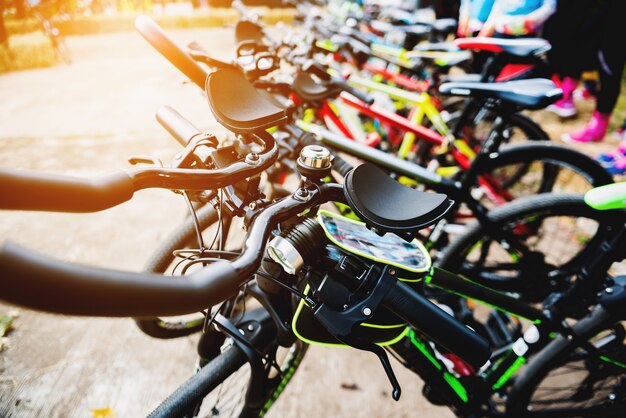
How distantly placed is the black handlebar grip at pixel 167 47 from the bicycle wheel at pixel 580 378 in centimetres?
186

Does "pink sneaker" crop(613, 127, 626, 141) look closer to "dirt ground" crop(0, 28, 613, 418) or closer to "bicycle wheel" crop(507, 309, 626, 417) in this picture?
"dirt ground" crop(0, 28, 613, 418)

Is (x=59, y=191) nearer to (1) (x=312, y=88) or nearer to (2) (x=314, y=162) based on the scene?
(2) (x=314, y=162)

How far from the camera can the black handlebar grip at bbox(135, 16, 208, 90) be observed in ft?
3.49

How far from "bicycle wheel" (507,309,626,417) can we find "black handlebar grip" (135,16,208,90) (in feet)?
6.09

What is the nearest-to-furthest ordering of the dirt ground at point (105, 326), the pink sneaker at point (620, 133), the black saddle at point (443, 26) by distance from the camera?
the dirt ground at point (105, 326) < the black saddle at point (443, 26) < the pink sneaker at point (620, 133)

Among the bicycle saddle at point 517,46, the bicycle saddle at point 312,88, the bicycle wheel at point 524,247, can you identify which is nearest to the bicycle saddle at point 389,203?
the bicycle saddle at point 312,88

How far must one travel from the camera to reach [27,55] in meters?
6.80

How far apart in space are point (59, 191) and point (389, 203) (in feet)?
2.27

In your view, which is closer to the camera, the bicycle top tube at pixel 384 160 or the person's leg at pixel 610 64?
the bicycle top tube at pixel 384 160

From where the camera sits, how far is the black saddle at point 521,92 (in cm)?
179

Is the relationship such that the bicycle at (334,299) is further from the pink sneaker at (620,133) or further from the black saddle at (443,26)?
the pink sneaker at (620,133)

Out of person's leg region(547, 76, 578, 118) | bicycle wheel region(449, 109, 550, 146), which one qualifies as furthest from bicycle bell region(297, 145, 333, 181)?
person's leg region(547, 76, 578, 118)

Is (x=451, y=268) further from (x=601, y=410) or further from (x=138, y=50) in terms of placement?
(x=138, y=50)

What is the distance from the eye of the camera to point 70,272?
0.40 m
